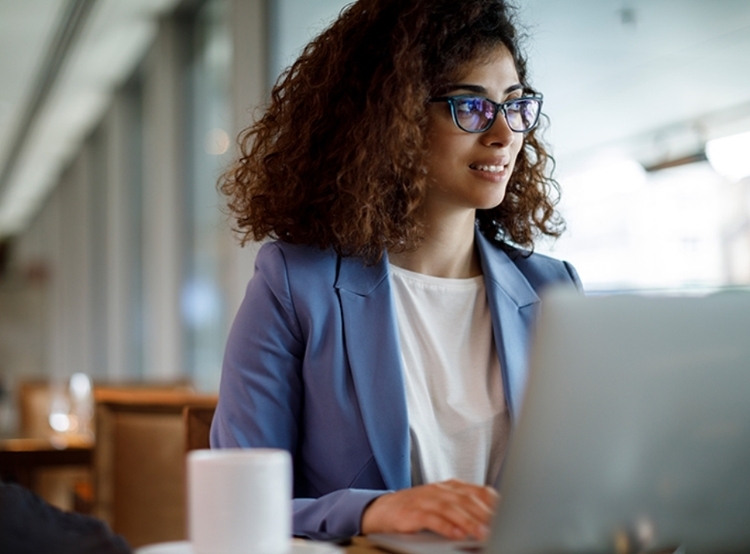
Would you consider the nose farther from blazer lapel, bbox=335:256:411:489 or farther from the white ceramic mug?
the white ceramic mug

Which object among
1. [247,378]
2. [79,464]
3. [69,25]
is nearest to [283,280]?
[247,378]

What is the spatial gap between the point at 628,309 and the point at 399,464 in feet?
2.23

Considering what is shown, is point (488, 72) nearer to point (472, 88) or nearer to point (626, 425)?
point (472, 88)

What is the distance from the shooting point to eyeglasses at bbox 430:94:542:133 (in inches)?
58.2

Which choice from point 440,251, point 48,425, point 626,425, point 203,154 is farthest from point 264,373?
point 203,154

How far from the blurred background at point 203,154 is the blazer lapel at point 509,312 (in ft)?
1.52

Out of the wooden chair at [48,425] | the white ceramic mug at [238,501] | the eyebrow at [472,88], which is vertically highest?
the eyebrow at [472,88]

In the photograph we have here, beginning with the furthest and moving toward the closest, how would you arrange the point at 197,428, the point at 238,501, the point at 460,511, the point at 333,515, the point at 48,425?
the point at 48,425, the point at 197,428, the point at 333,515, the point at 460,511, the point at 238,501

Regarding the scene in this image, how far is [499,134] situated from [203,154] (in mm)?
4421

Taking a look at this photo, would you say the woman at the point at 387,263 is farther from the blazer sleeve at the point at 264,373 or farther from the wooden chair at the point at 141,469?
the wooden chair at the point at 141,469

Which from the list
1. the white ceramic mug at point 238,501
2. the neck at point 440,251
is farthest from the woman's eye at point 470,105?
the white ceramic mug at point 238,501

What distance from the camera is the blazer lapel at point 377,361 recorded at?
4.32 feet

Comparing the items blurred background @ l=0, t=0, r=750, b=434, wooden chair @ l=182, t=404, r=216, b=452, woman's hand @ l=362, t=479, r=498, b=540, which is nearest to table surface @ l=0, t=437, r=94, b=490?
blurred background @ l=0, t=0, r=750, b=434

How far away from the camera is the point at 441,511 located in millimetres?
950
